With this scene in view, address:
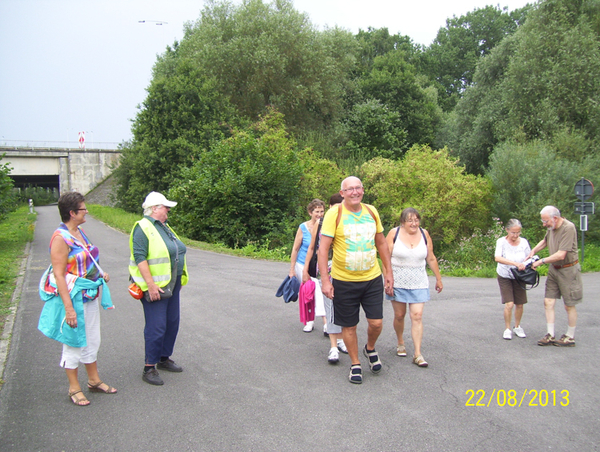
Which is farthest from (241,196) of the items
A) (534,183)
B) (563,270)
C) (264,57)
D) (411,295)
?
(411,295)

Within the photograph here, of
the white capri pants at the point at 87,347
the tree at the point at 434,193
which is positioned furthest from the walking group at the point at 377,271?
the tree at the point at 434,193

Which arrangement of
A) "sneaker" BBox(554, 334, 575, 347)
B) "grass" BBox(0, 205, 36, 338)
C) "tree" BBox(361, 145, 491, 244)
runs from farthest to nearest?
"tree" BBox(361, 145, 491, 244) < "grass" BBox(0, 205, 36, 338) < "sneaker" BBox(554, 334, 575, 347)

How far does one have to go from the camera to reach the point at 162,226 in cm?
489

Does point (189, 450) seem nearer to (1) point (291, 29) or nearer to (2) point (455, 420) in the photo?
(2) point (455, 420)

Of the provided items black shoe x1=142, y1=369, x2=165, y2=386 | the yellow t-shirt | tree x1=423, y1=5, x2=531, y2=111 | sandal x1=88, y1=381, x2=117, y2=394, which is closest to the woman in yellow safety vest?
black shoe x1=142, y1=369, x2=165, y2=386

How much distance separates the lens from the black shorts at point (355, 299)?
4793 millimetres

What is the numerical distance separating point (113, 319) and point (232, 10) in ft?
94.6

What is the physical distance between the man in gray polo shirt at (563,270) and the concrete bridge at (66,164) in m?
50.1

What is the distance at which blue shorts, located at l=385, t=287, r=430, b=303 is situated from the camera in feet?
17.6

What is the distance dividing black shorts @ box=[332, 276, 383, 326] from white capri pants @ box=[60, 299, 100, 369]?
2344 mm

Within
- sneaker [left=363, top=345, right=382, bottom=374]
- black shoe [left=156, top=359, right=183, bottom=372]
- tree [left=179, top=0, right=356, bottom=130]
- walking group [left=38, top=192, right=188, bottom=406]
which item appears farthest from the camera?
tree [left=179, top=0, right=356, bottom=130]

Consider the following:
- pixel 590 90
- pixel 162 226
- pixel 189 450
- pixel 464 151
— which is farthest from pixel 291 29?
pixel 189 450

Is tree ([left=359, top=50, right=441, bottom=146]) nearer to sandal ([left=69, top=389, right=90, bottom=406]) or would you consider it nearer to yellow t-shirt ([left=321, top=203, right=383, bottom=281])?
yellow t-shirt ([left=321, top=203, right=383, bottom=281])

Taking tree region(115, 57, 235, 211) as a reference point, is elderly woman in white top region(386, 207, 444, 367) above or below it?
below
